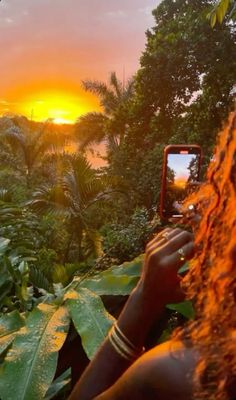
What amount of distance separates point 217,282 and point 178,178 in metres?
0.73

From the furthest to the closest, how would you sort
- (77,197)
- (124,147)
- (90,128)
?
(90,128), (124,147), (77,197)

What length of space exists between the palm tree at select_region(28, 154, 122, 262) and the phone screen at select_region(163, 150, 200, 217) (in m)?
9.67

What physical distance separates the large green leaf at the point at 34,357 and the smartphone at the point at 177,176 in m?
0.56

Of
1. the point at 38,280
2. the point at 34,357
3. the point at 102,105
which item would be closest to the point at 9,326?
the point at 34,357

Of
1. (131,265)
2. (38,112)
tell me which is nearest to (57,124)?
(38,112)

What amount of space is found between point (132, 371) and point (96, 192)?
37.3ft

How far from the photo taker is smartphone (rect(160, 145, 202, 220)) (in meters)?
1.45

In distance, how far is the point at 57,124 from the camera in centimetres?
2420

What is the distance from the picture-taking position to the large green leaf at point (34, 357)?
1.53m

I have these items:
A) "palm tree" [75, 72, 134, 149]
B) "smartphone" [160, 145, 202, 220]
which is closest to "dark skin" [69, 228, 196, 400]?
"smartphone" [160, 145, 202, 220]

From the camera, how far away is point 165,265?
43.6 inches

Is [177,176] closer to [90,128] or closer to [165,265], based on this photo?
[165,265]

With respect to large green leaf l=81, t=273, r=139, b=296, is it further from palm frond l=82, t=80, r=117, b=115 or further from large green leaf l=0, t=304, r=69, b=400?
palm frond l=82, t=80, r=117, b=115

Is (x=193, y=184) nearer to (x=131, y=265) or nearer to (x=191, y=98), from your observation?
(x=131, y=265)
